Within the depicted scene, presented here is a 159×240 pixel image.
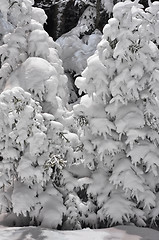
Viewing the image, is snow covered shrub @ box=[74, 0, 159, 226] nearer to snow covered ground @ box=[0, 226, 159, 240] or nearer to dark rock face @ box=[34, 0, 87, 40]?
snow covered ground @ box=[0, 226, 159, 240]

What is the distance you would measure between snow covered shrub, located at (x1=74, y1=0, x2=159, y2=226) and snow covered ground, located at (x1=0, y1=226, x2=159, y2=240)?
17.9 inches

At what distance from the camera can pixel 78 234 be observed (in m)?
5.57

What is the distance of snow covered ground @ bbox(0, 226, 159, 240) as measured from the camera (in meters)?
5.42

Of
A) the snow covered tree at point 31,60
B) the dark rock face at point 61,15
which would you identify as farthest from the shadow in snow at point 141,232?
the dark rock face at point 61,15

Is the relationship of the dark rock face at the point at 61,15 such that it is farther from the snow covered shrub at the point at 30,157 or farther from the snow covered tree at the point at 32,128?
the snow covered shrub at the point at 30,157

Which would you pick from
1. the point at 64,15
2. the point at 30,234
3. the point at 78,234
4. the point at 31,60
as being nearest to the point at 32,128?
the point at 31,60

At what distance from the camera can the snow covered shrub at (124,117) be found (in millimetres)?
5863

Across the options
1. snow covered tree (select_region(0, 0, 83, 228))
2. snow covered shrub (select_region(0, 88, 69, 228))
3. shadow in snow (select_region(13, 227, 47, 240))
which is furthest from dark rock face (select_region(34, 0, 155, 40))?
shadow in snow (select_region(13, 227, 47, 240))

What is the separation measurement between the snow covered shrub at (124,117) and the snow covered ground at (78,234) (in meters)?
0.46

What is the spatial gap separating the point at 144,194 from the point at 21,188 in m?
1.98

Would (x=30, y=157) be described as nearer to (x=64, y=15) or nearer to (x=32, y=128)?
(x=32, y=128)

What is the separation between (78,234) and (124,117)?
74.2 inches

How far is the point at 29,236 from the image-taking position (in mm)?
5438

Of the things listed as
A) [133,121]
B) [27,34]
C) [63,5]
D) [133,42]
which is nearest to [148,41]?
[133,42]
